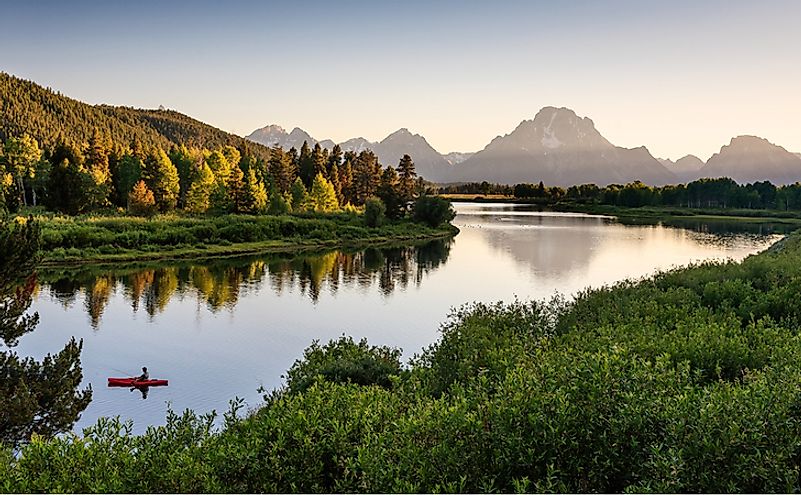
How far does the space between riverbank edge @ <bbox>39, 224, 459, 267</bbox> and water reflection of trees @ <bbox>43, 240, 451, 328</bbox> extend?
247cm

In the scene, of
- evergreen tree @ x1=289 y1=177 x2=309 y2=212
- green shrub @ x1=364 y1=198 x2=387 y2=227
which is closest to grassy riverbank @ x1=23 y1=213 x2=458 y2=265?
green shrub @ x1=364 y1=198 x2=387 y2=227

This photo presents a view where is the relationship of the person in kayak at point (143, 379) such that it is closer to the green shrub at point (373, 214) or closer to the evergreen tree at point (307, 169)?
the green shrub at point (373, 214)

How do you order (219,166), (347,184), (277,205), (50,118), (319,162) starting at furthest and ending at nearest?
(50,118) < (347,184) < (319,162) < (219,166) < (277,205)

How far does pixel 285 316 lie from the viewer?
31.6 metres

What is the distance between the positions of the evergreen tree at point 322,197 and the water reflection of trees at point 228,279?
78.1 ft

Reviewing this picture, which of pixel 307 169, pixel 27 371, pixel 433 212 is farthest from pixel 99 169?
pixel 27 371

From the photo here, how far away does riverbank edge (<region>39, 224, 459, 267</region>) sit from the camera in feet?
159

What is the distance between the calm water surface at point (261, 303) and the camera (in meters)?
21.9

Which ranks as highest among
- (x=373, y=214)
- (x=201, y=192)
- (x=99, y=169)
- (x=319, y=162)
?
(x=319, y=162)

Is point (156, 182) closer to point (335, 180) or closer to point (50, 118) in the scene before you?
point (335, 180)

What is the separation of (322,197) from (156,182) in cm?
2057

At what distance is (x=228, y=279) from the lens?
142 feet

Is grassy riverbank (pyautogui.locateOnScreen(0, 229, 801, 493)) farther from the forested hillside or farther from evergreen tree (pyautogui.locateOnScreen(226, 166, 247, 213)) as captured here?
the forested hillside

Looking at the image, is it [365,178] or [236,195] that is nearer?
[236,195]
